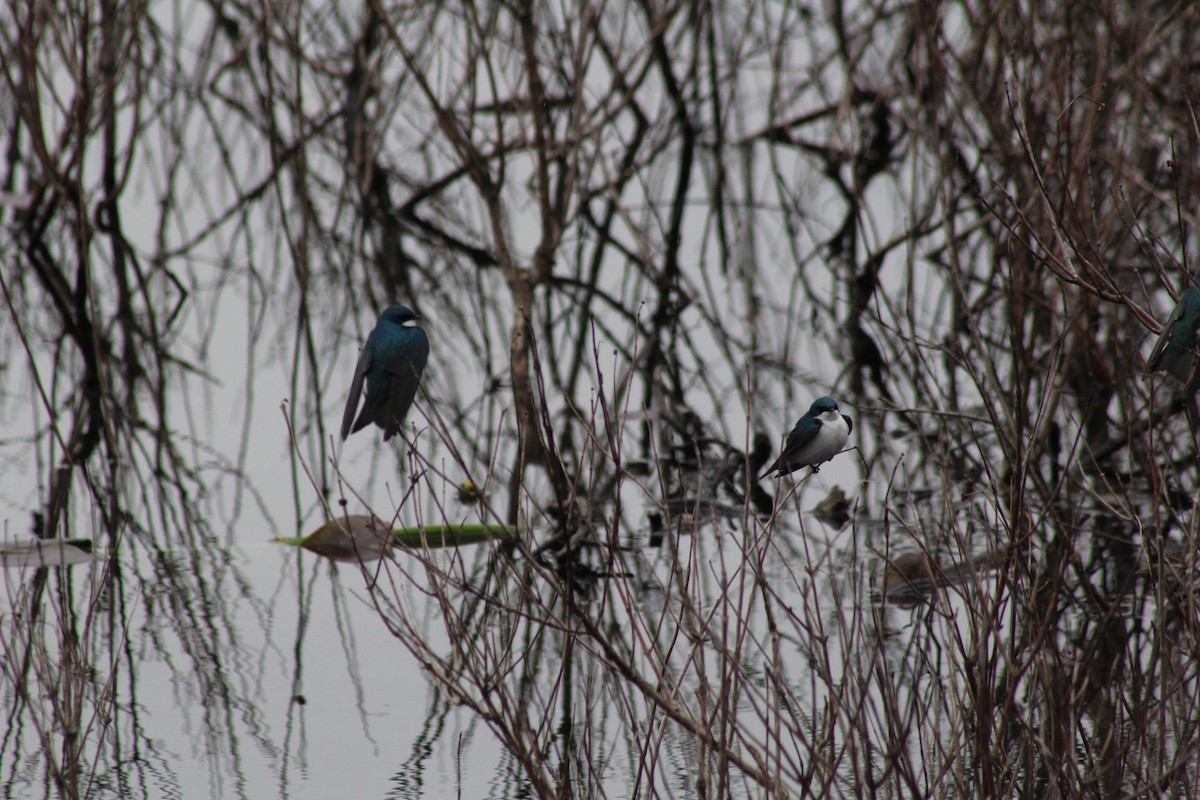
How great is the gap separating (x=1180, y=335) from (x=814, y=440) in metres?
0.76

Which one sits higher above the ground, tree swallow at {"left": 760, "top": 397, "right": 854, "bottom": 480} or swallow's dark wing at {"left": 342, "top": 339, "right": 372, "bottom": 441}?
swallow's dark wing at {"left": 342, "top": 339, "right": 372, "bottom": 441}

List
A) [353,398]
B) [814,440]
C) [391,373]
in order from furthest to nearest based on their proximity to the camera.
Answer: [391,373], [353,398], [814,440]

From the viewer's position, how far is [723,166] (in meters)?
12.9

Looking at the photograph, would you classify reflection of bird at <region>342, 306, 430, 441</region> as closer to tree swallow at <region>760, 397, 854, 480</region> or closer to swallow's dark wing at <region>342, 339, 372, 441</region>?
swallow's dark wing at <region>342, 339, 372, 441</region>

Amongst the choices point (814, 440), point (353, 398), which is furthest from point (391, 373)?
point (814, 440)

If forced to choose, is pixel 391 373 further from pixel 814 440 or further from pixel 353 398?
pixel 814 440

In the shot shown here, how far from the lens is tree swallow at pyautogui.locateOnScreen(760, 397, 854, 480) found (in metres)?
2.89

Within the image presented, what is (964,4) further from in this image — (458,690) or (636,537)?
(458,690)

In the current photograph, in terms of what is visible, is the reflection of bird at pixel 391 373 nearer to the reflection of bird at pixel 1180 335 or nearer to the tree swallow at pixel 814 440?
the tree swallow at pixel 814 440

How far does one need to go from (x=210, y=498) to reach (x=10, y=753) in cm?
272

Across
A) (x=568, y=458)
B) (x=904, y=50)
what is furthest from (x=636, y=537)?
(x=904, y=50)

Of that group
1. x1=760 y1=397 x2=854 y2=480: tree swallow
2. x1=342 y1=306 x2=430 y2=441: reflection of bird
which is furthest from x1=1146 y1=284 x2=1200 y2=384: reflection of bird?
x1=342 y1=306 x2=430 y2=441: reflection of bird

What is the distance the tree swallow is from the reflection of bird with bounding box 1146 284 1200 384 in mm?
632

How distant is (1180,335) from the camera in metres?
2.96
